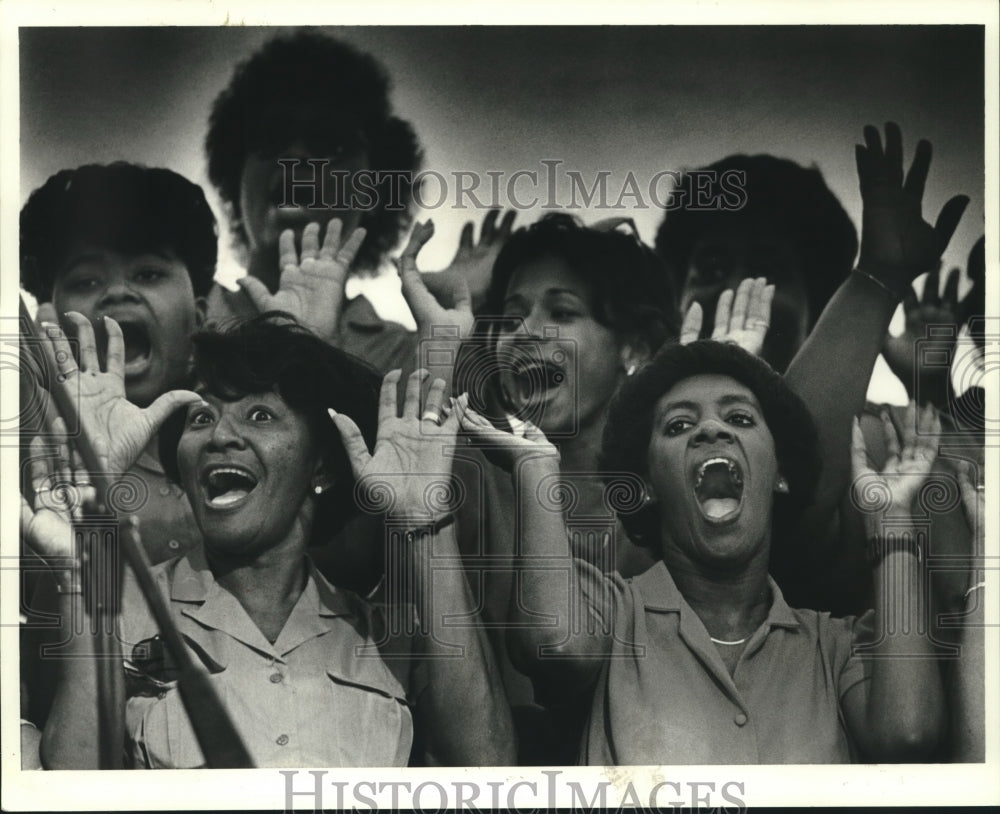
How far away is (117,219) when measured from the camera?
4.36 meters

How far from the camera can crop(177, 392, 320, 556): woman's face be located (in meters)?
4.29

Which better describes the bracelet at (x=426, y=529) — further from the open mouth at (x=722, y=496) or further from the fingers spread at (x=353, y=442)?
the open mouth at (x=722, y=496)

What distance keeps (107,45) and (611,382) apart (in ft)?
6.28

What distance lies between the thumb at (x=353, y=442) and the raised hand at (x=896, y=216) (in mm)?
1684

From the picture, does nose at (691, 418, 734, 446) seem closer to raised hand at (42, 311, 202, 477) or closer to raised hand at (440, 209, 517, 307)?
raised hand at (440, 209, 517, 307)

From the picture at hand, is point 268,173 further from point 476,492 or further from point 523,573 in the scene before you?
point 523,573

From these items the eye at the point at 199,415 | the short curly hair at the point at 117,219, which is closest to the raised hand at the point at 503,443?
the eye at the point at 199,415

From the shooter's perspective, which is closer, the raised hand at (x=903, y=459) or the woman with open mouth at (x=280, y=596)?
the woman with open mouth at (x=280, y=596)

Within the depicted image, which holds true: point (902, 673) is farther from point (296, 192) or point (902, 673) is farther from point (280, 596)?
point (296, 192)

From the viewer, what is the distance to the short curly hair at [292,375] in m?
4.32

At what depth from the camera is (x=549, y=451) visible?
4320mm

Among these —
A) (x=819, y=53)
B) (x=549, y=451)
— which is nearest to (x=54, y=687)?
(x=549, y=451)

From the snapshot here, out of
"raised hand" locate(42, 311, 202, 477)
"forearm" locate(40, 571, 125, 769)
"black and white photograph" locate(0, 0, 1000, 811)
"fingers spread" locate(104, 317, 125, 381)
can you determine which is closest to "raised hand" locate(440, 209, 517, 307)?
"black and white photograph" locate(0, 0, 1000, 811)

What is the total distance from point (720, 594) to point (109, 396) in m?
2.01
